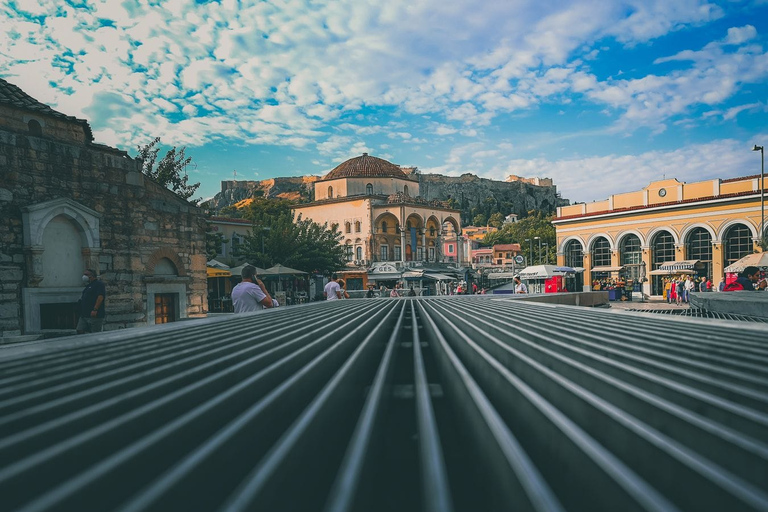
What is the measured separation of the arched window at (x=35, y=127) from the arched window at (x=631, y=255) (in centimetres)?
3622

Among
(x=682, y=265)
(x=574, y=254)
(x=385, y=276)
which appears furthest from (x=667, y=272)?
(x=385, y=276)

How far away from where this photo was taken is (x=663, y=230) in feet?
112

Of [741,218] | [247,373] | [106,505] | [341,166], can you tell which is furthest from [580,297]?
[341,166]

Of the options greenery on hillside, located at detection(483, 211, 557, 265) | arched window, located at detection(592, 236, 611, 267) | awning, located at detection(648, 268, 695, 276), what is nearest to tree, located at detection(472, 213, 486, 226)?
greenery on hillside, located at detection(483, 211, 557, 265)

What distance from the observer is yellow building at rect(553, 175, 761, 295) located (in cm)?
3088

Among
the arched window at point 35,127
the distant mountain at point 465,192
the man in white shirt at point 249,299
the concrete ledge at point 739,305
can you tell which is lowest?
the concrete ledge at point 739,305

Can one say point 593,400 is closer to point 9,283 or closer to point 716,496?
point 716,496

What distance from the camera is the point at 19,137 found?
840 cm

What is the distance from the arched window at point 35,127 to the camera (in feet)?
30.8

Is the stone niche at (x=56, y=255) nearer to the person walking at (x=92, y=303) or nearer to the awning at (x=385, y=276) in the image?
the person walking at (x=92, y=303)

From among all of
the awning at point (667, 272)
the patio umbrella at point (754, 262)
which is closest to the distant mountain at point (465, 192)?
the awning at point (667, 272)

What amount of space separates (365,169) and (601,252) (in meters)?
25.8

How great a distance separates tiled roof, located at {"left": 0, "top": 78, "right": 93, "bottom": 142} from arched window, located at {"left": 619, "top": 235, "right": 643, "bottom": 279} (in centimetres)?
3567

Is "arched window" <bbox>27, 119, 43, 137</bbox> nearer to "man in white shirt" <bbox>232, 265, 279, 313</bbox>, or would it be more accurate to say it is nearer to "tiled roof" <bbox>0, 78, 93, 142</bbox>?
"tiled roof" <bbox>0, 78, 93, 142</bbox>
